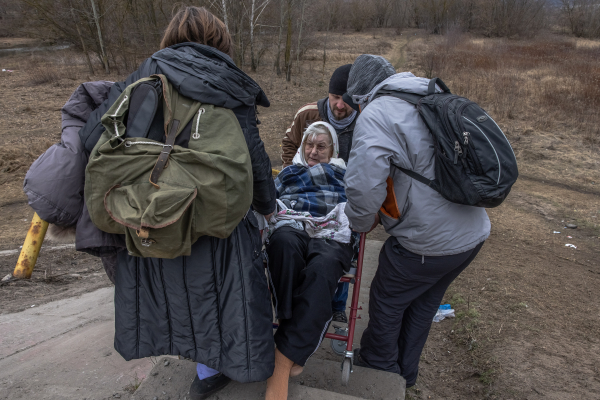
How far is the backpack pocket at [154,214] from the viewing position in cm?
149

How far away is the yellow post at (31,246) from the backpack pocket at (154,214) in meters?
0.49

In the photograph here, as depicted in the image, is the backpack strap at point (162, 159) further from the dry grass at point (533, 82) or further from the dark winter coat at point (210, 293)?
the dry grass at point (533, 82)

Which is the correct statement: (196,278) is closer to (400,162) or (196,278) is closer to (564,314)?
(400,162)

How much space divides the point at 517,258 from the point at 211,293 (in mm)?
4114

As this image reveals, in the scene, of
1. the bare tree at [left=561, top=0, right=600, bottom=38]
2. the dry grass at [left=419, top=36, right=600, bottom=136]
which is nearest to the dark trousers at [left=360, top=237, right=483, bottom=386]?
the dry grass at [left=419, top=36, right=600, bottom=136]

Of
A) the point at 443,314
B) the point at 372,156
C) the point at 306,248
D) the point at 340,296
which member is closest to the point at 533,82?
the point at 443,314

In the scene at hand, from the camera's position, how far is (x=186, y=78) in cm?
162

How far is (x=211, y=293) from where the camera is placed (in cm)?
182

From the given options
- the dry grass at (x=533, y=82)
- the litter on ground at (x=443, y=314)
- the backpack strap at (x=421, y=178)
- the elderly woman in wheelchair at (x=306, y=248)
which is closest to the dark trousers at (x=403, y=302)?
the elderly woman in wheelchair at (x=306, y=248)

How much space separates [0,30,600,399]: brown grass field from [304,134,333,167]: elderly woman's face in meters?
1.78

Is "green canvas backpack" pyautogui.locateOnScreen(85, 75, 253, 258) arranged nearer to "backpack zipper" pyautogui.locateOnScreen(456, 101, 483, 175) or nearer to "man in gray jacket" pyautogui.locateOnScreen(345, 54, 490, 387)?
"man in gray jacket" pyautogui.locateOnScreen(345, 54, 490, 387)

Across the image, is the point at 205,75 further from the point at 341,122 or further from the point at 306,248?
the point at 341,122

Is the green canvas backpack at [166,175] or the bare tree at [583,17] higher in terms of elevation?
the bare tree at [583,17]

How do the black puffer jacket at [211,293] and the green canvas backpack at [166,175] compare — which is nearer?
the green canvas backpack at [166,175]
